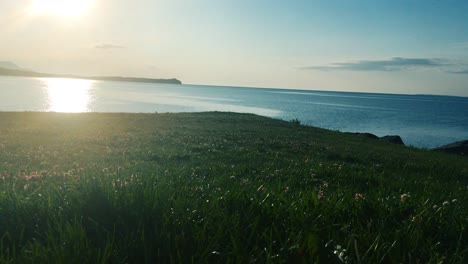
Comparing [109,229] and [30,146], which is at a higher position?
[109,229]

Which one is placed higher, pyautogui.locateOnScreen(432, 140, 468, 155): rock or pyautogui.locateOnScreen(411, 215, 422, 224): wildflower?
pyautogui.locateOnScreen(411, 215, 422, 224): wildflower

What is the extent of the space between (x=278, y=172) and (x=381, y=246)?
937cm

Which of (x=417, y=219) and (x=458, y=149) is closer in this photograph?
(x=417, y=219)

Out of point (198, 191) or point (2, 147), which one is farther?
point (2, 147)

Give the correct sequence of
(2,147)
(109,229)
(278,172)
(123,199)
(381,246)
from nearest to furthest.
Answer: (381,246) < (109,229) < (123,199) < (278,172) < (2,147)

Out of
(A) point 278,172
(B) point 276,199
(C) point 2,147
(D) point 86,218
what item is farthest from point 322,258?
(C) point 2,147

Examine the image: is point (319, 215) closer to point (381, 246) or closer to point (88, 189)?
point (381, 246)

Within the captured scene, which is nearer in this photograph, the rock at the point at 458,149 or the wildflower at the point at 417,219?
the wildflower at the point at 417,219

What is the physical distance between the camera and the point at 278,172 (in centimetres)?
1216

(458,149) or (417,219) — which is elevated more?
(417,219)

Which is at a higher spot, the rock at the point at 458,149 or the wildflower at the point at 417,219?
the wildflower at the point at 417,219

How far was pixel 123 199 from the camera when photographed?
3.79 m

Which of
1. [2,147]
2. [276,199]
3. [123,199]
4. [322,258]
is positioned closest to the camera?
[322,258]

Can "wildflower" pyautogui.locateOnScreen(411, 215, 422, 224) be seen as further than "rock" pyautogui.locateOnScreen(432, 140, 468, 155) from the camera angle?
No
